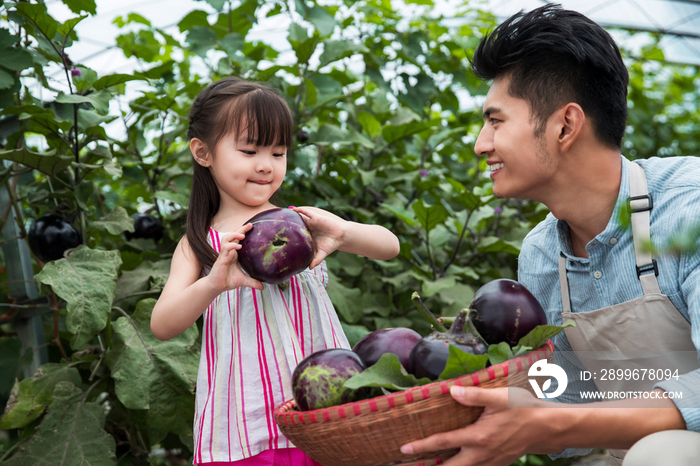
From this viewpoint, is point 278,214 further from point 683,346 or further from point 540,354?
point 683,346

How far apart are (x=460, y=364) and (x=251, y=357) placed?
61 centimetres

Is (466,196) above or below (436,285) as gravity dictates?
above

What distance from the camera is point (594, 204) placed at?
1.60 metres

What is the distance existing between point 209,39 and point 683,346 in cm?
217

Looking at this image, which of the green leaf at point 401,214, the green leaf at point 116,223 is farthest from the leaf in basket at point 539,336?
the green leaf at point 116,223

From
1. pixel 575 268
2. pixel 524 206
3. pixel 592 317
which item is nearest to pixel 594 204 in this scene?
pixel 575 268

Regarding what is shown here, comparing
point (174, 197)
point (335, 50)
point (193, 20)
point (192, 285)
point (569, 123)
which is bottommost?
point (192, 285)

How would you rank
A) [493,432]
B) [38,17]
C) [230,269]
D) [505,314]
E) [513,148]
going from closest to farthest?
1. [493,432]
2. [505,314]
3. [230,269]
4. [513,148]
5. [38,17]

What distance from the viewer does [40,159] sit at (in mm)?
1854

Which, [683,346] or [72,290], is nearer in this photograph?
[683,346]

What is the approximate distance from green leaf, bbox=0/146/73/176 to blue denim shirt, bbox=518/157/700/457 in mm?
1477

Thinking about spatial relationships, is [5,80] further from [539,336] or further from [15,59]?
[539,336]

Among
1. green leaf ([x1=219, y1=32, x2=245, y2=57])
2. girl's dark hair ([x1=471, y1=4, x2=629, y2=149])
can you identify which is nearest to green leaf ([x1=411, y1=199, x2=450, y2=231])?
girl's dark hair ([x1=471, y1=4, x2=629, y2=149])

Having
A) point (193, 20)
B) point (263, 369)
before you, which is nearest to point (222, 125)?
point (263, 369)
